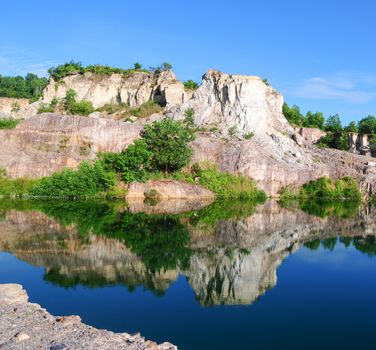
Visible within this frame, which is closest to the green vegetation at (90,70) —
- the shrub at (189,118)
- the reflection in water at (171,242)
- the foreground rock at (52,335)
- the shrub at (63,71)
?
the shrub at (63,71)

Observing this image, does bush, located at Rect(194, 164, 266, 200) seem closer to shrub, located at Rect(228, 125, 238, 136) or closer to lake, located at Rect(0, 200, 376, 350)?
shrub, located at Rect(228, 125, 238, 136)

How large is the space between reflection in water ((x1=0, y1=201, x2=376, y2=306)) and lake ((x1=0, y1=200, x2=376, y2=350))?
0.24 feet


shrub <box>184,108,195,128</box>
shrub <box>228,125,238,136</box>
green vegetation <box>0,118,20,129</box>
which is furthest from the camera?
shrub <box>184,108,195,128</box>

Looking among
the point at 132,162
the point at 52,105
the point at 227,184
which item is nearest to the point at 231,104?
the point at 227,184

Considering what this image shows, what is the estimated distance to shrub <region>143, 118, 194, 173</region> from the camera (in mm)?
53312

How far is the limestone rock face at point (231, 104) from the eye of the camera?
6406 cm

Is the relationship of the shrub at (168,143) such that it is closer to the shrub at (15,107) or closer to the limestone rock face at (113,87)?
the limestone rock face at (113,87)

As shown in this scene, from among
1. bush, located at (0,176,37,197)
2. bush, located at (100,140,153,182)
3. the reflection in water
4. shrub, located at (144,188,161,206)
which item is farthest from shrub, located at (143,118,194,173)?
bush, located at (0,176,37,197)

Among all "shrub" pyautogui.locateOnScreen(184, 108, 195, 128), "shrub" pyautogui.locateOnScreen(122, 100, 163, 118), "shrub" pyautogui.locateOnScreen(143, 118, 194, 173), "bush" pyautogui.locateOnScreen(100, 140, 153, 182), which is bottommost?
"bush" pyautogui.locateOnScreen(100, 140, 153, 182)

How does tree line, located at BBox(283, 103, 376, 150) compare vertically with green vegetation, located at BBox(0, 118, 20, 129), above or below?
above

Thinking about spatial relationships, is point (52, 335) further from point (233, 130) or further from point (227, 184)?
point (233, 130)

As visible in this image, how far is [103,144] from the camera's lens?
5547 centimetres

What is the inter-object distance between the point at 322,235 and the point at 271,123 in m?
36.7

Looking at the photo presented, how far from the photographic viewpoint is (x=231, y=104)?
6488 centimetres
